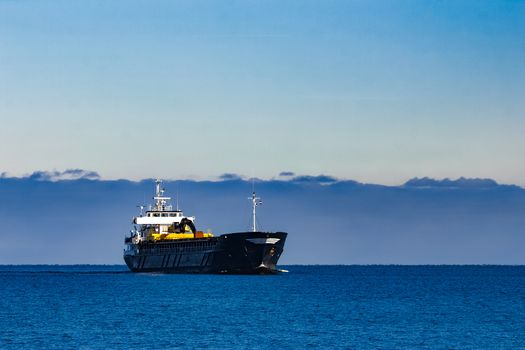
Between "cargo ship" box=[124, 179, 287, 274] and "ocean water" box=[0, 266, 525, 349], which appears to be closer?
"ocean water" box=[0, 266, 525, 349]

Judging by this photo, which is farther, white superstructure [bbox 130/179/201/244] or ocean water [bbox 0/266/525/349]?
white superstructure [bbox 130/179/201/244]

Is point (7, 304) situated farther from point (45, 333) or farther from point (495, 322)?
point (495, 322)

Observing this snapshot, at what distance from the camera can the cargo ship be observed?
146 meters

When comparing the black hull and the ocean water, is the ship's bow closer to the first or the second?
the black hull

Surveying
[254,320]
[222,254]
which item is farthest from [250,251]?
[254,320]

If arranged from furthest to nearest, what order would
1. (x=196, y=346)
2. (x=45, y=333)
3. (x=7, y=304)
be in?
(x=7, y=304), (x=45, y=333), (x=196, y=346)

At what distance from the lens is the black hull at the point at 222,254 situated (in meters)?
145

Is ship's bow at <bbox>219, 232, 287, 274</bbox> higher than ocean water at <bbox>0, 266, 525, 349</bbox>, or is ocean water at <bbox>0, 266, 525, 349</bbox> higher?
ship's bow at <bbox>219, 232, 287, 274</bbox>

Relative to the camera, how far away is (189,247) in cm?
16025

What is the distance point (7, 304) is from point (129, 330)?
34.5 metres

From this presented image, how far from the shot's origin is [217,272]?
155 m

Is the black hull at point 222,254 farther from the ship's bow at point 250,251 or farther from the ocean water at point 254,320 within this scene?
the ocean water at point 254,320

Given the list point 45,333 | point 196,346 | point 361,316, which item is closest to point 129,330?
point 45,333

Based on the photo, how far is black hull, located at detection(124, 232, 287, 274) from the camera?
145 metres
